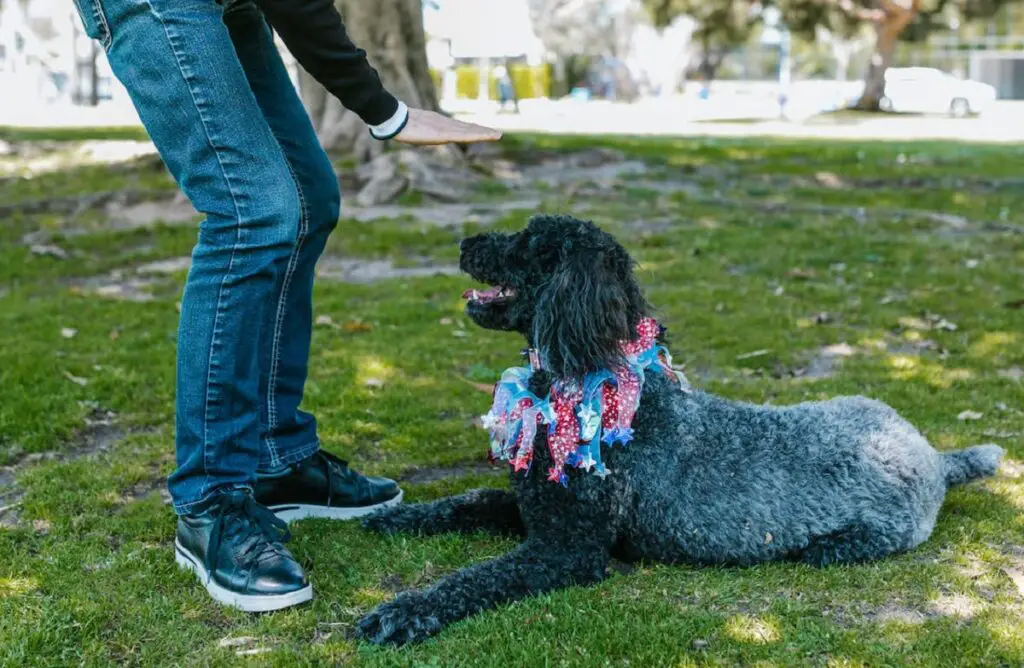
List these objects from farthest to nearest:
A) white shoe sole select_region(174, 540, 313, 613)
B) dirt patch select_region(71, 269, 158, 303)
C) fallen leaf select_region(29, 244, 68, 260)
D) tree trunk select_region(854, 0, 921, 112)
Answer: tree trunk select_region(854, 0, 921, 112) → fallen leaf select_region(29, 244, 68, 260) → dirt patch select_region(71, 269, 158, 303) → white shoe sole select_region(174, 540, 313, 613)

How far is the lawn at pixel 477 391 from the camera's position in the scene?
9.95ft

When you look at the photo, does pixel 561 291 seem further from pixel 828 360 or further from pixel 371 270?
pixel 371 270

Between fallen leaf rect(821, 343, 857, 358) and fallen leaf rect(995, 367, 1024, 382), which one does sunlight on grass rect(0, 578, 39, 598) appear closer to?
fallen leaf rect(821, 343, 857, 358)

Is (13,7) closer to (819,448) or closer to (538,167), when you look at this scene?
(538,167)

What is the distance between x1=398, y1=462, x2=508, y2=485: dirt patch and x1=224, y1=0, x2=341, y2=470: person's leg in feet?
2.32

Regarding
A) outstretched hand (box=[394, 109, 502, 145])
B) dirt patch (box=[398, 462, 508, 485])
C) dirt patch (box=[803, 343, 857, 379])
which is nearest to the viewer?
outstretched hand (box=[394, 109, 502, 145])

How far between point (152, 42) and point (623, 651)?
211cm

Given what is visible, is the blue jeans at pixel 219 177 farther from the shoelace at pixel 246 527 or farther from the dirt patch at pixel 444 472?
the dirt patch at pixel 444 472

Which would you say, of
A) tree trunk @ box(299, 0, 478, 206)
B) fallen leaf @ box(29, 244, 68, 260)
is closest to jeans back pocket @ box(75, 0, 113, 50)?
fallen leaf @ box(29, 244, 68, 260)

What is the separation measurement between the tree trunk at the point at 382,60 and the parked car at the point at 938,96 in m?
32.8

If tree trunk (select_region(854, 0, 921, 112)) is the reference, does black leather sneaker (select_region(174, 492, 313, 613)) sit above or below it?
below

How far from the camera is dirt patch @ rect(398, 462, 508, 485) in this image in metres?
4.51

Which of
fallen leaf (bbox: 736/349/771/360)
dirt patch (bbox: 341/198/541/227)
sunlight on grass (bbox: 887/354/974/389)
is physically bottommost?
sunlight on grass (bbox: 887/354/974/389)

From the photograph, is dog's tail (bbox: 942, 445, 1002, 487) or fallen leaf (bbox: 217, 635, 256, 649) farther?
dog's tail (bbox: 942, 445, 1002, 487)
